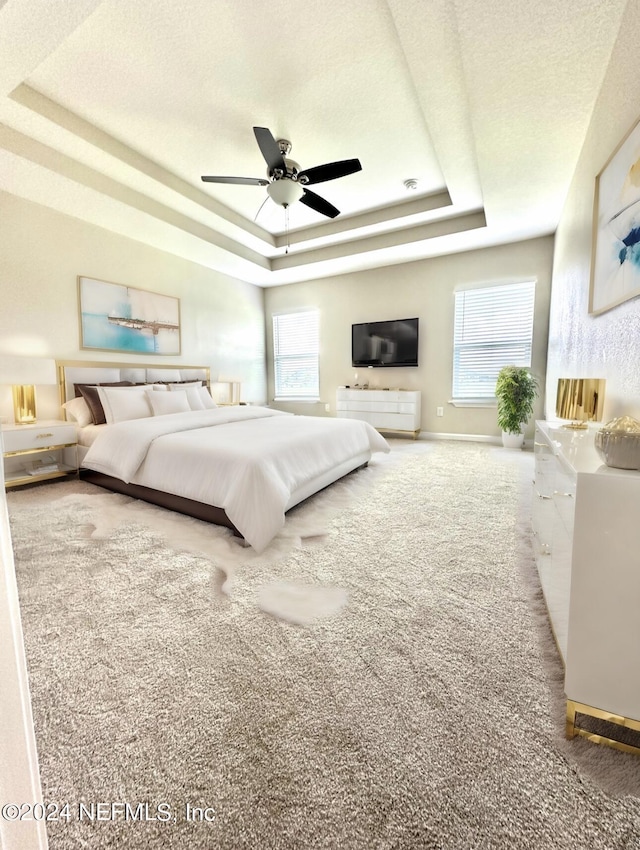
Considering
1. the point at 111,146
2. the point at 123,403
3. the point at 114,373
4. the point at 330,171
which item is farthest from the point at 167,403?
the point at 330,171

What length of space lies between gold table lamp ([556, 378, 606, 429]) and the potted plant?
114 inches

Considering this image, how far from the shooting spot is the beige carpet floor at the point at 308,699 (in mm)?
835

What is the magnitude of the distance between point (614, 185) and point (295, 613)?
8.44ft

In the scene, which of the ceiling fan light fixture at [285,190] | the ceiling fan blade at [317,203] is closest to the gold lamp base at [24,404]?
the ceiling fan light fixture at [285,190]

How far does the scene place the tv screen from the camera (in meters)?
5.50

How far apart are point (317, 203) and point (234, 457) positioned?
2.54 m

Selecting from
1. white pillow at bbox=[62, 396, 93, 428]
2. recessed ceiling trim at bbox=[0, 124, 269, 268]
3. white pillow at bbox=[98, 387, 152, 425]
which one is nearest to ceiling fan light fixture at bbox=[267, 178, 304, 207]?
recessed ceiling trim at bbox=[0, 124, 269, 268]

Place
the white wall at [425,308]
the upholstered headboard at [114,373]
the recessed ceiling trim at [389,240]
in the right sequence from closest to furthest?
the upholstered headboard at [114,373] < the recessed ceiling trim at [389,240] < the white wall at [425,308]

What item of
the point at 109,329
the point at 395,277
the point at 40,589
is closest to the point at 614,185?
the point at 40,589

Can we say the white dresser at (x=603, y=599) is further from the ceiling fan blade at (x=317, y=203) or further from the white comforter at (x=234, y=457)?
the ceiling fan blade at (x=317, y=203)

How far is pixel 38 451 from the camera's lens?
3240 millimetres

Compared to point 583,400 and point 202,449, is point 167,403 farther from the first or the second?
point 583,400

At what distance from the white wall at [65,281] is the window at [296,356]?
139 centimetres

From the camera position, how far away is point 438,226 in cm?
448
